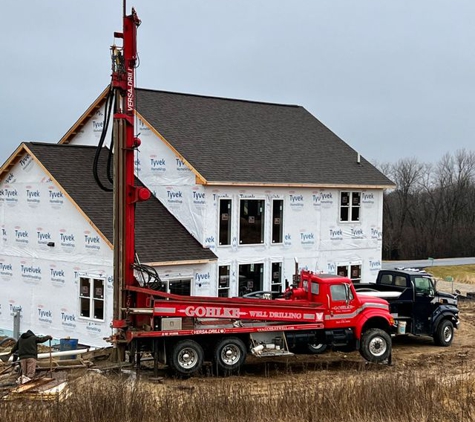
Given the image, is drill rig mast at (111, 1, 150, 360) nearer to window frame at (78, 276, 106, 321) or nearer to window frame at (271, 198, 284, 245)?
window frame at (78, 276, 106, 321)

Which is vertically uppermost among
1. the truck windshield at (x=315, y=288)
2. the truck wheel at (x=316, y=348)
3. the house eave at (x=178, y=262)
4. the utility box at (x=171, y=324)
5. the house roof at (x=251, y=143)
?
the house roof at (x=251, y=143)

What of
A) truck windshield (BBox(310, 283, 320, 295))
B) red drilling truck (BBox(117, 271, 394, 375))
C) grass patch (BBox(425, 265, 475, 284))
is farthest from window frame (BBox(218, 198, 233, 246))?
grass patch (BBox(425, 265, 475, 284))

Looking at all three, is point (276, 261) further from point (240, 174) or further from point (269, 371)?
point (269, 371)

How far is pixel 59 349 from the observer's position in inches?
952

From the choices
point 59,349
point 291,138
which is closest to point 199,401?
point 59,349

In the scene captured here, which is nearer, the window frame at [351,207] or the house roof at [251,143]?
the house roof at [251,143]

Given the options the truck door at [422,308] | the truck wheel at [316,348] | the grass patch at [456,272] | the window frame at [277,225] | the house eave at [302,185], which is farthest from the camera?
the grass patch at [456,272]

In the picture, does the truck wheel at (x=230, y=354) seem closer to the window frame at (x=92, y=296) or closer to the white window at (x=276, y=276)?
the window frame at (x=92, y=296)

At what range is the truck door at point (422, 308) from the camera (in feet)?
81.2

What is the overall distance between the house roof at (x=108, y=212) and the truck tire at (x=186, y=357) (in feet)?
19.2

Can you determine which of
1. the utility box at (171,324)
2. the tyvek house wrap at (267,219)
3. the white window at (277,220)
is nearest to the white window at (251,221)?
the tyvek house wrap at (267,219)

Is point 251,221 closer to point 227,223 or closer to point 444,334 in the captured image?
point 227,223

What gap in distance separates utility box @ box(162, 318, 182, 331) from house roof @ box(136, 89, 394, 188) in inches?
341

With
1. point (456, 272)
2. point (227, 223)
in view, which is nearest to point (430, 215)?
point (456, 272)
